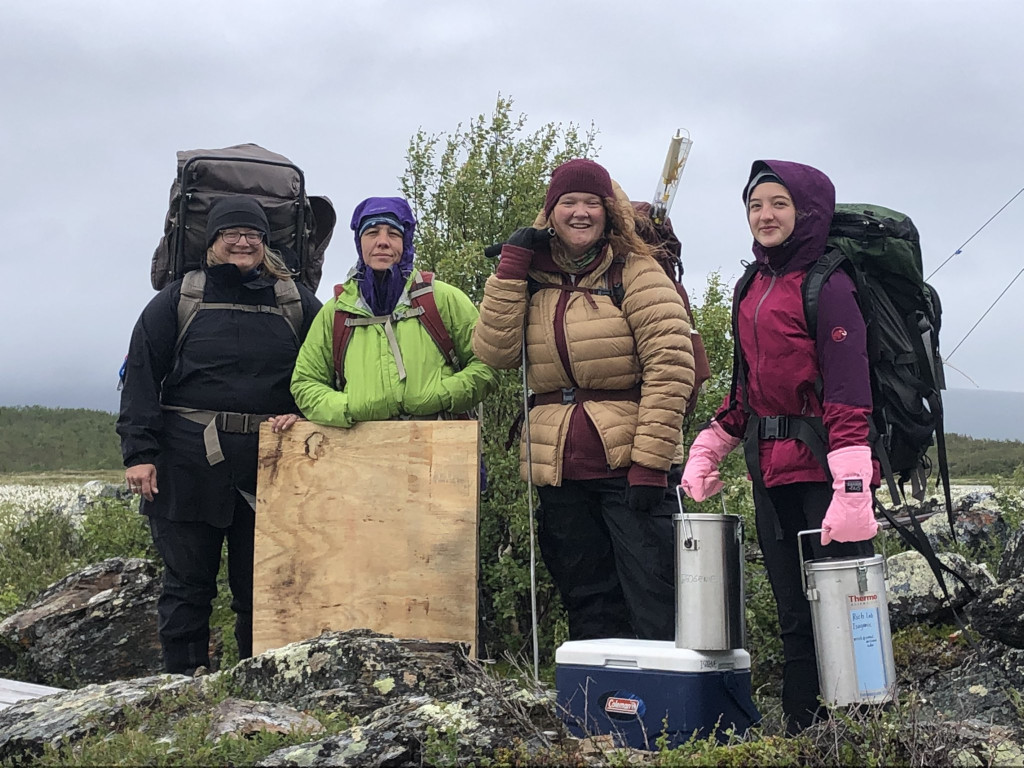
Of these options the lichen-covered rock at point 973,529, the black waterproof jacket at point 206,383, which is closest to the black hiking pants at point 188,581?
the black waterproof jacket at point 206,383

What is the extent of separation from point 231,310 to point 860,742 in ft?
13.7

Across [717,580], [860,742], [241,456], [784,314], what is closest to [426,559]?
[241,456]

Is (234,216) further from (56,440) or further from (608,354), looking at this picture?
(56,440)

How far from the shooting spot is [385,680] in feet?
15.6

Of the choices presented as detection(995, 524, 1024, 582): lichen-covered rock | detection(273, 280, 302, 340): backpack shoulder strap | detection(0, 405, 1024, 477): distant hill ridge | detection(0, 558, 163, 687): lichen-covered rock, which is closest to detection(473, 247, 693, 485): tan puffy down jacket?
detection(273, 280, 302, 340): backpack shoulder strap

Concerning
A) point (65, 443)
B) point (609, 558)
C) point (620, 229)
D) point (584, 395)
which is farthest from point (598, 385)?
point (65, 443)

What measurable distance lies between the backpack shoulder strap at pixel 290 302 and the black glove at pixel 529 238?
5.27ft

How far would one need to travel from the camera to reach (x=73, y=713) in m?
4.55

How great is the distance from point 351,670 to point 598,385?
175 cm

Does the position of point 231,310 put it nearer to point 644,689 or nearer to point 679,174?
point 679,174

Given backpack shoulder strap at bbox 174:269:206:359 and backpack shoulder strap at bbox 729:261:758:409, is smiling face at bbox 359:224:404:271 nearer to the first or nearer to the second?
backpack shoulder strap at bbox 174:269:206:359

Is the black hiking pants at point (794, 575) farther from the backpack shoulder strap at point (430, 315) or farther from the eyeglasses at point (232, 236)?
the eyeglasses at point (232, 236)

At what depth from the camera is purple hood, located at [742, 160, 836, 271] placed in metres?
4.77

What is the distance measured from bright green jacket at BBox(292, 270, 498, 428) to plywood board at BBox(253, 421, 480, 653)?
0.12 m
